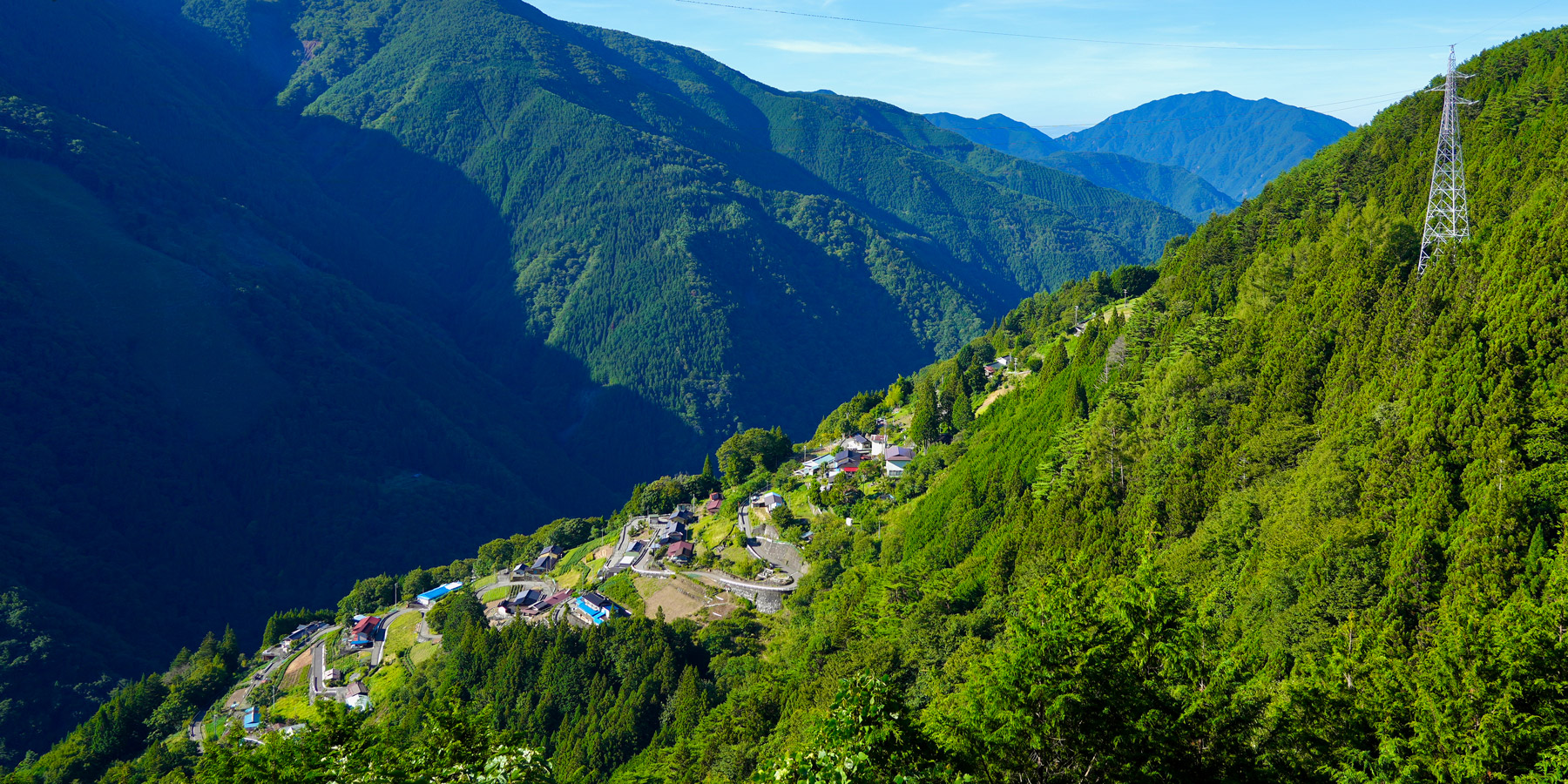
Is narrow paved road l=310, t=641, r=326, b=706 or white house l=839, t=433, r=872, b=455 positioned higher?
white house l=839, t=433, r=872, b=455

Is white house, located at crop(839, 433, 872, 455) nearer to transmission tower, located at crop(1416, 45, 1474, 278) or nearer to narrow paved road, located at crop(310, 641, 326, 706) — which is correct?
narrow paved road, located at crop(310, 641, 326, 706)

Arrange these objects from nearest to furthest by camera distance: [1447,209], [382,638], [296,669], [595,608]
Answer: [1447,209]
[595,608]
[296,669]
[382,638]

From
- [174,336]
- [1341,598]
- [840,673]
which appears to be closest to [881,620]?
[840,673]

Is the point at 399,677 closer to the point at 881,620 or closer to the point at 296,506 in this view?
the point at 881,620

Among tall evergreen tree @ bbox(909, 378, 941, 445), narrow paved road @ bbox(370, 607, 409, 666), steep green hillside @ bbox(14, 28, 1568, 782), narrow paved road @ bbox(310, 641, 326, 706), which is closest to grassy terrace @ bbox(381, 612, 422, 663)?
narrow paved road @ bbox(370, 607, 409, 666)

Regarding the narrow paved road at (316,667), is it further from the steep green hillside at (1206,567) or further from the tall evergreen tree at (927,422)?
the tall evergreen tree at (927,422)

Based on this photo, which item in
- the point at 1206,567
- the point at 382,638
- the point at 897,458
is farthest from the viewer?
the point at 382,638

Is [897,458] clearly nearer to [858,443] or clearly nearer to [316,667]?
[858,443]

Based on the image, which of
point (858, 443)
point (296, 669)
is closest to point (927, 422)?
point (858, 443)

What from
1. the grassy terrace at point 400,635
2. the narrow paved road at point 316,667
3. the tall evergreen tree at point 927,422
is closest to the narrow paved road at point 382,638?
the grassy terrace at point 400,635
